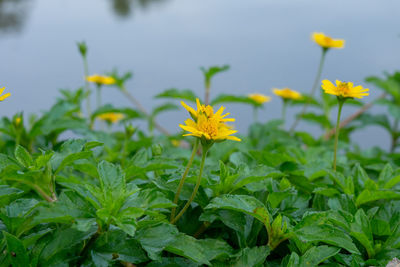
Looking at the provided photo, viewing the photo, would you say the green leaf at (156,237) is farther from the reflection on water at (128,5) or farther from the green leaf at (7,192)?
the reflection on water at (128,5)

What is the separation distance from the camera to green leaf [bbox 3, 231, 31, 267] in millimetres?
867

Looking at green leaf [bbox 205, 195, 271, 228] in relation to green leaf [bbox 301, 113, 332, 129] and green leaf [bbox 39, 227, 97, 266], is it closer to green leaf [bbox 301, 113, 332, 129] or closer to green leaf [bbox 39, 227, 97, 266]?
green leaf [bbox 39, 227, 97, 266]

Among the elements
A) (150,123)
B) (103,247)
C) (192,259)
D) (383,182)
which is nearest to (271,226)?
(192,259)

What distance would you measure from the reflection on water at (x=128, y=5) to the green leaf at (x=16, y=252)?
16.7ft

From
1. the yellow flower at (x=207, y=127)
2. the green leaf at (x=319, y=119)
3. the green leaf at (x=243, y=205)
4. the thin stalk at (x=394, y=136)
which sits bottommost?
the thin stalk at (x=394, y=136)

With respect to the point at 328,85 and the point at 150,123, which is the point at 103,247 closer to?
the point at 328,85

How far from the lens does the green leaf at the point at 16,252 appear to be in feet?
2.85

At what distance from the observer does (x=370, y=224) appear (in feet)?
3.58

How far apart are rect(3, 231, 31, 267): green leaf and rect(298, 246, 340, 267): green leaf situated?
0.50 meters

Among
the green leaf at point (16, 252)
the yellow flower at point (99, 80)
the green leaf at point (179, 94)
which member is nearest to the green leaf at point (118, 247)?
the green leaf at point (16, 252)

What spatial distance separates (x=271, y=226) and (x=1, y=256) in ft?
1.71

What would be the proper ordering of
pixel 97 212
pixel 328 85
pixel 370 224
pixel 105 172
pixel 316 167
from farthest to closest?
pixel 316 167
pixel 328 85
pixel 370 224
pixel 105 172
pixel 97 212

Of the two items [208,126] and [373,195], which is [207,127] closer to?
[208,126]

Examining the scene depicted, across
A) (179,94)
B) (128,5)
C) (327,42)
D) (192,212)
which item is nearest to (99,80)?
(179,94)
